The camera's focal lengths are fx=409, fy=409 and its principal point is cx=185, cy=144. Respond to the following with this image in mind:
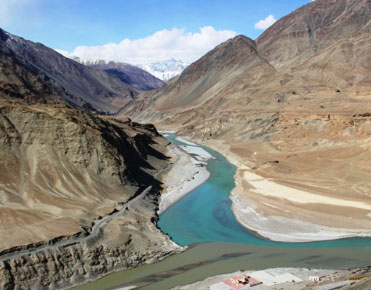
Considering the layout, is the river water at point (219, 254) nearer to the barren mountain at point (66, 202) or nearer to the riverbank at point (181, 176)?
the barren mountain at point (66, 202)

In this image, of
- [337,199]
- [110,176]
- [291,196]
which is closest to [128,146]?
[110,176]

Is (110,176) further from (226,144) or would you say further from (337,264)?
(226,144)

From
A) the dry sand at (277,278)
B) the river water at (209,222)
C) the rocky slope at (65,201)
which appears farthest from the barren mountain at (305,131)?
the rocky slope at (65,201)

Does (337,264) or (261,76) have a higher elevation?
(261,76)

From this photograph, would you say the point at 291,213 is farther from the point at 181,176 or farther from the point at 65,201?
the point at 181,176

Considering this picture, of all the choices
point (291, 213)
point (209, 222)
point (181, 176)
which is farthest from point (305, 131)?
point (209, 222)

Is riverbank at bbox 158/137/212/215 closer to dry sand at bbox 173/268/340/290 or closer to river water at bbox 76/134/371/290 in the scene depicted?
river water at bbox 76/134/371/290
